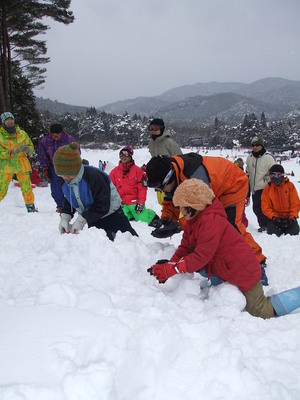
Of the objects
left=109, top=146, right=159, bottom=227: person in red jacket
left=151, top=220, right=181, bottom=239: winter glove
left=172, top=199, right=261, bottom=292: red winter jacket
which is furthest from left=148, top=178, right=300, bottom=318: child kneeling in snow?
left=109, top=146, right=159, bottom=227: person in red jacket

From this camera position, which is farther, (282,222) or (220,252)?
(282,222)

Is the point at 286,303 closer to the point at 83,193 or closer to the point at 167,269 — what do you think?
the point at 167,269

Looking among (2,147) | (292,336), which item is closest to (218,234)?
(292,336)

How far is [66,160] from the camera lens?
2898mm

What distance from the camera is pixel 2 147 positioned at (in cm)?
529

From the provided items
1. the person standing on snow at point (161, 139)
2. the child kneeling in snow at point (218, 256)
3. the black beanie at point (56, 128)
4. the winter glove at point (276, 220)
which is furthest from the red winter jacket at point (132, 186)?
the child kneeling in snow at point (218, 256)

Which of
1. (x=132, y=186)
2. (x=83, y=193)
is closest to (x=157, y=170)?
(x=83, y=193)

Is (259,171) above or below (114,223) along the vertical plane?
above

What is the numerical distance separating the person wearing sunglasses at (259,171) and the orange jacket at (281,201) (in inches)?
18.9

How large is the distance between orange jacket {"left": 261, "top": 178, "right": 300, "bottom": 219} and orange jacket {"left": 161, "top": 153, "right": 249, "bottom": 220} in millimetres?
2213

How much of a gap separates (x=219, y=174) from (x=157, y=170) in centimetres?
69

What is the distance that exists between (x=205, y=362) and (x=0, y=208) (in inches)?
223

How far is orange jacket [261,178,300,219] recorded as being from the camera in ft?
16.6

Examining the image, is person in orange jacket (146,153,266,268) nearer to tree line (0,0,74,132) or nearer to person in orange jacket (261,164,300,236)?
person in orange jacket (261,164,300,236)
